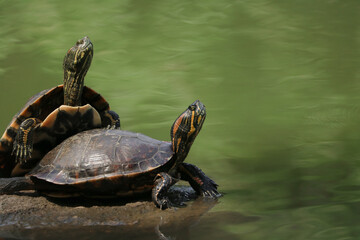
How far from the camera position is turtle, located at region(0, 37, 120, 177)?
3816mm

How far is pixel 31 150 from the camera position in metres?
3.80

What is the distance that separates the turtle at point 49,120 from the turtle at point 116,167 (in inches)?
5.3

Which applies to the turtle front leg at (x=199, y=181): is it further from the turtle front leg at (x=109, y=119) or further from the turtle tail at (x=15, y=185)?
the turtle tail at (x=15, y=185)

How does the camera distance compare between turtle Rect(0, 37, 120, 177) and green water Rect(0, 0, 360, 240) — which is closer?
green water Rect(0, 0, 360, 240)

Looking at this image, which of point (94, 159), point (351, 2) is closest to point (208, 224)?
point (94, 159)

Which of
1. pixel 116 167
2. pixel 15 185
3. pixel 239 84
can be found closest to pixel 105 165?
pixel 116 167

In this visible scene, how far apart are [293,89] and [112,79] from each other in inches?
104

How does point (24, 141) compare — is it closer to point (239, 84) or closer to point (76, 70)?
point (76, 70)

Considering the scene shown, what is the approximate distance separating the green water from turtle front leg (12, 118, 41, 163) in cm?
142

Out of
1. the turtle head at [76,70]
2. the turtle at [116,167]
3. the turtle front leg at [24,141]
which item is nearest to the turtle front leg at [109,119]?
the turtle head at [76,70]

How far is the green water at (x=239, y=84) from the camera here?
3664mm

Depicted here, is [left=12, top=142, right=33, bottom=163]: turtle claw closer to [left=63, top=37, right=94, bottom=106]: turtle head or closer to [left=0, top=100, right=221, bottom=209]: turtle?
[left=0, top=100, right=221, bottom=209]: turtle

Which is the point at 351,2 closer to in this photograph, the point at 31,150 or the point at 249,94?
the point at 249,94

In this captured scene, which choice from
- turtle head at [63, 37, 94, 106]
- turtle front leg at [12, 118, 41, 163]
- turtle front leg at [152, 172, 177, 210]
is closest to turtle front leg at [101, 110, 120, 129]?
turtle head at [63, 37, 94, 106]
